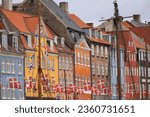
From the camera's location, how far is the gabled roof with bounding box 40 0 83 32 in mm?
73250

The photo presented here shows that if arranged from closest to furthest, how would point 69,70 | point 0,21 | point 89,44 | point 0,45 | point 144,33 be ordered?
point 0,45 < point 0,21 < point 69,70 < point 89,44 < point 144,33

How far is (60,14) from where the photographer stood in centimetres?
7556

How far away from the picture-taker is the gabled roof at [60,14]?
73.2 metres

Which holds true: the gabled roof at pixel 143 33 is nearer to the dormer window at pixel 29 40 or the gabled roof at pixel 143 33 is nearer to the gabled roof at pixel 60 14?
the gabled roof at pixel 60 14

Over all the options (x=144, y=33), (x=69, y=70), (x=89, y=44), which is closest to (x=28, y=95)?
(x=69, y=70)

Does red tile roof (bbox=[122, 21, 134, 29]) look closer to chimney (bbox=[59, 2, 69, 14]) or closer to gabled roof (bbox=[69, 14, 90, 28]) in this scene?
gabled roof (bbox=[69, 14, 90, 28])

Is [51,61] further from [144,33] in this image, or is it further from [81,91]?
[144,33]

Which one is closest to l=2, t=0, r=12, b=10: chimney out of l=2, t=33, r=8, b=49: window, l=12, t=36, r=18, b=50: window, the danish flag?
l=12, t=36, r=18, b=50: window

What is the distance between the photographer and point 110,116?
626 cm

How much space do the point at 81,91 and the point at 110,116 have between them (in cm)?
6402

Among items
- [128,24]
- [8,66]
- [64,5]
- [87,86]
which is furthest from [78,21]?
[128,24]

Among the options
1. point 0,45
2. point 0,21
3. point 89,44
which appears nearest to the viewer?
point 0,45

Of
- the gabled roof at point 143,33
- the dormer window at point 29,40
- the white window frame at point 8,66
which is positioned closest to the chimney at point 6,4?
the dormer window at point 29,40

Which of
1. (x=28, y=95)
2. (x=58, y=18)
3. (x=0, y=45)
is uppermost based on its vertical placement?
(x=58, y=18)
